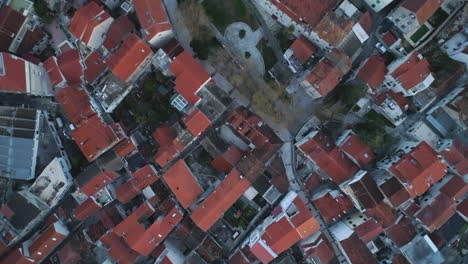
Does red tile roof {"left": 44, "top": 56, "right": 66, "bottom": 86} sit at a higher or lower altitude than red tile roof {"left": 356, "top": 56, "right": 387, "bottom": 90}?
lower

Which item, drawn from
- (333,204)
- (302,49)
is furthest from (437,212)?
(302,49)

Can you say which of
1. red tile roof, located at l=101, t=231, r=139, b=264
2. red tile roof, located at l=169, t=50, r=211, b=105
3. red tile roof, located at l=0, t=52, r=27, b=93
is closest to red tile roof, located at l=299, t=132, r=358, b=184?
red tile roof, located at l=169, t=50, r=211, b=105

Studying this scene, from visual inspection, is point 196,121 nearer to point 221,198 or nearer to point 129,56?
point 221,198

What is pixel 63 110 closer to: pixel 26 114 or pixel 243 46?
pixel 26 114

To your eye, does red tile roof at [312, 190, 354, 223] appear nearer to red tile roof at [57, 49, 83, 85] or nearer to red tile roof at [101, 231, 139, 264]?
red tile roof at [101, 231, 139, 264]

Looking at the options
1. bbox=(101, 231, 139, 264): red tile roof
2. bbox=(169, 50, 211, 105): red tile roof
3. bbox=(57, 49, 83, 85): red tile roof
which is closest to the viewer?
bbox=(169, 50, 211, 105): red tile roof

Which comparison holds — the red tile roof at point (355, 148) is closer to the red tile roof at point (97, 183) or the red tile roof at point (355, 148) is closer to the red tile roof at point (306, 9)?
the red tile roof at point (306, 9)

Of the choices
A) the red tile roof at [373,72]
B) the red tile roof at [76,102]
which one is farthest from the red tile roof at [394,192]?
the red tile roof at [76,102]
